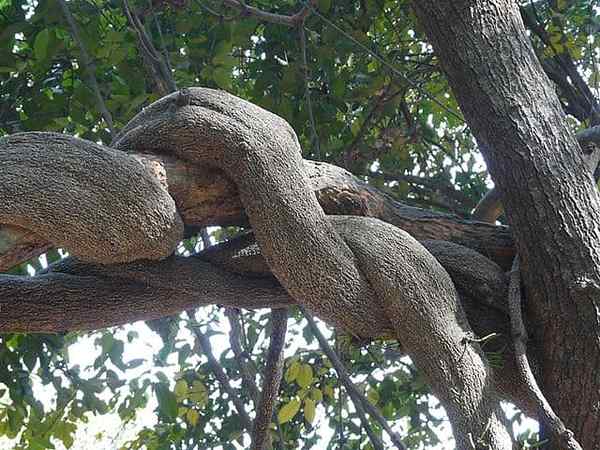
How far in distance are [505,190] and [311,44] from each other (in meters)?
1.20

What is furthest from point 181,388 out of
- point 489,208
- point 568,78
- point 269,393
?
point 568,78

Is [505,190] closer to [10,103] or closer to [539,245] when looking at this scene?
[539,245]

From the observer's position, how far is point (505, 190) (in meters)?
1.27

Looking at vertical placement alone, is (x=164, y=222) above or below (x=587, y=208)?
above

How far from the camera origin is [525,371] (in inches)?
44.6

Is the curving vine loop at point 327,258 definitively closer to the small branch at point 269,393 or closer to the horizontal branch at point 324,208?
the horizontal branch at point 324,208

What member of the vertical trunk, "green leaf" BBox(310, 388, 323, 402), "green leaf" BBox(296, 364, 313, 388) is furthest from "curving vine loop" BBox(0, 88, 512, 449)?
"green leaf" BBox(310, 388, 323, 402)

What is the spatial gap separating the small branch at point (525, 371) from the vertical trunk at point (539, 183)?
3cm

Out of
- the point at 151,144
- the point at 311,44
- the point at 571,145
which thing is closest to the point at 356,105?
the point at 311,44

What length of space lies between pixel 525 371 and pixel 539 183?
298mm

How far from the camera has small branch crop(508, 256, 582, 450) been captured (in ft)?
3.56

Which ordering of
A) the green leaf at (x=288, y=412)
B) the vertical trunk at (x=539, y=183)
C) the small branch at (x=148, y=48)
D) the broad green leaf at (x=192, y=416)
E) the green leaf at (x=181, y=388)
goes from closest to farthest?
the vertical trunk at (x=539, y=183) < the small branch at (x=148, y=48) < the green leaf at (x=288, y=412) < the green leaf at (x=181, y=388) < the broad green leaf at (x=192, y=416)

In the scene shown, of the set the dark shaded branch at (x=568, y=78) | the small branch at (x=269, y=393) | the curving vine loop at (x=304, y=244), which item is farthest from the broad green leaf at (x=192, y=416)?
the dark shaded branch at (x=568, y=78)

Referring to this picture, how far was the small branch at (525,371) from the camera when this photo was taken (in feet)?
3.56
